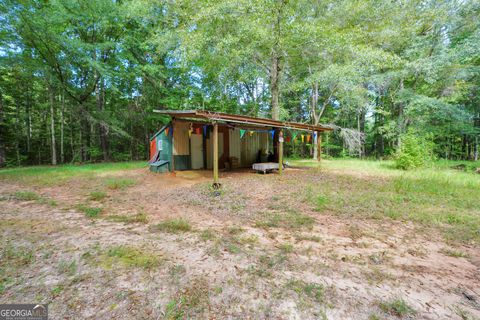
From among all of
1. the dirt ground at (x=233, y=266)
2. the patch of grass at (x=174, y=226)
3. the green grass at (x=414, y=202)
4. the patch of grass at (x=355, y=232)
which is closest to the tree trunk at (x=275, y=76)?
the green grass at (x=414, y=202)

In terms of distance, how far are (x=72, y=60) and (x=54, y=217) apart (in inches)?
461

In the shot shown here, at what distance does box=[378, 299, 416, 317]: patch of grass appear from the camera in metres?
1.60

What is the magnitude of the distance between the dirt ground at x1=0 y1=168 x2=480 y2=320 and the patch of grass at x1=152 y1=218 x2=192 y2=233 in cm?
2

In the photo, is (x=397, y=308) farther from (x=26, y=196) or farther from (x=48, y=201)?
(x=26, y=196)

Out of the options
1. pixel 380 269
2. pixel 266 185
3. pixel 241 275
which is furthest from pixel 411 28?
pixel 241 275

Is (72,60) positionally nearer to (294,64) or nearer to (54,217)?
(54,217)

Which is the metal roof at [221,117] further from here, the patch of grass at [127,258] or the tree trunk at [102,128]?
the tree trunk at [102,128]

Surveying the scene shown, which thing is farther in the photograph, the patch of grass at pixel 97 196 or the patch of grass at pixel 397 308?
the patch of grass at pixel 97 196

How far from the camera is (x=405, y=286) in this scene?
6.33 ft

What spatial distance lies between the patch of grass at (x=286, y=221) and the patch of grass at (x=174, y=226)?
3.78 feet

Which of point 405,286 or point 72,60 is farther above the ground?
point 72,60

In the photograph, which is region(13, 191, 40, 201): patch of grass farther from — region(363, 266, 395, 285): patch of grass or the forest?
the forest

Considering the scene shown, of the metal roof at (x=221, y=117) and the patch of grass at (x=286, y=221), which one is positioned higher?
the metal roof at (x=221, y=117)

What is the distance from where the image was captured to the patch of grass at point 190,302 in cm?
157
